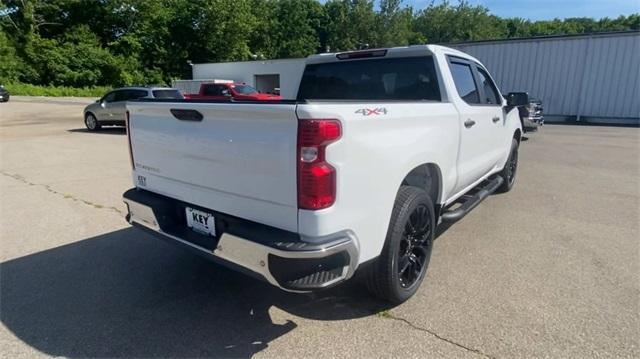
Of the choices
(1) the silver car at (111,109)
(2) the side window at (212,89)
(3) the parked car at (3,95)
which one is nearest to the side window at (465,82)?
(1) the silver car at (111,109)

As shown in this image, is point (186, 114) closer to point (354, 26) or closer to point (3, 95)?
point (3, 95)

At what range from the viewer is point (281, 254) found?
7.25ft

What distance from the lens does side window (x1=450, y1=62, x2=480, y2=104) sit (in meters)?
3.97

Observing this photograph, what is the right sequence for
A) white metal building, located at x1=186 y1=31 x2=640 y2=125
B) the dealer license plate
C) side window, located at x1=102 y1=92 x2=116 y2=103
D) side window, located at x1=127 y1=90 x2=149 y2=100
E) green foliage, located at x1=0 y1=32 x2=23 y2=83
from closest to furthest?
the dealer license plate, side window, located at x1=127 y1=90 x2=149 y2=100, side window, located at x1=102 y1=92 x2=116 y2=103, white metal building, located at x1=186 y1=31 x2=640 y2=125, green foliage, located at x1=0 y1=32 x2=23 y2=83

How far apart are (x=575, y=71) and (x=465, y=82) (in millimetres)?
18620

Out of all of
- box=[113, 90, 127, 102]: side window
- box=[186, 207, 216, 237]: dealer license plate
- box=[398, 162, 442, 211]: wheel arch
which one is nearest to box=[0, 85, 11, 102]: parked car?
box=[113, 90, 127, 102]: side window

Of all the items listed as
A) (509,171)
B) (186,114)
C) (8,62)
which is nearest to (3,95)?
(8,62)

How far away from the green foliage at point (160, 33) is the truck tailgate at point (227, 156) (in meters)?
46.1

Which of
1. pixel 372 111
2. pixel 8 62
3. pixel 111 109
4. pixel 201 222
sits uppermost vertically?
pixel 8 62

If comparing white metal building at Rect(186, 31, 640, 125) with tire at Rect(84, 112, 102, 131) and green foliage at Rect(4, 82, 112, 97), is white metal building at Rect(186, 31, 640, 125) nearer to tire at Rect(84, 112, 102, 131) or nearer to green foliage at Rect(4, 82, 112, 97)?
tire at Rect(84, 112, 102, 131)

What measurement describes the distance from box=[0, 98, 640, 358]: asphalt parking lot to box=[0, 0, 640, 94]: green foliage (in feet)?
146

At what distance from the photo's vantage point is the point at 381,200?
262 cm

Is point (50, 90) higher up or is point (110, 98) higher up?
point (110, 98)

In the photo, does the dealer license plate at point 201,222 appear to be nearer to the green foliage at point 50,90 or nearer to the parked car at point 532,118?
the parked car at point 532,118
